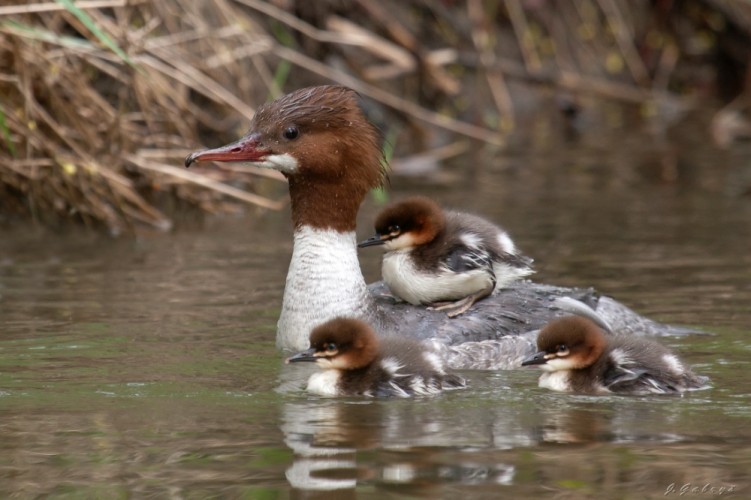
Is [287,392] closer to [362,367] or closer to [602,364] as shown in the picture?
[362,367]

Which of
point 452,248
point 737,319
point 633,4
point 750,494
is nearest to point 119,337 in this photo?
Answer: point 452,248

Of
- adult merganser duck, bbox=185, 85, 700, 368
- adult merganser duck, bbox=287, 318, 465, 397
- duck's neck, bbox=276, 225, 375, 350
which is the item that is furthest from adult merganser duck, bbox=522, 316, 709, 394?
duck's neck, bbox=276, 225, 375, 350

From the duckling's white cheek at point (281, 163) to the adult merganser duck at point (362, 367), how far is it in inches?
40.9

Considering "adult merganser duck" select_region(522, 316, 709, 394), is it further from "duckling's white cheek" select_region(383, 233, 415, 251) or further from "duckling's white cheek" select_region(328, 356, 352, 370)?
"duckling's white cheek" select_region(383, 233, 415, 251)

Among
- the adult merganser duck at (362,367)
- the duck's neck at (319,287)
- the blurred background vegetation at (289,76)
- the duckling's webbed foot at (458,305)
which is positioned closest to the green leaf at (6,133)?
the blurred background vegetation at (289,76)

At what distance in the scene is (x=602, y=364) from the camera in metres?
6.04

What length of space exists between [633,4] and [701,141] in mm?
3551

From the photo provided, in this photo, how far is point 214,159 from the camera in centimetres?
665

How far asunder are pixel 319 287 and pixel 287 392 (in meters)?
0.82

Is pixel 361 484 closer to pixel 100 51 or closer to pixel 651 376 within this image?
pixel 651 376

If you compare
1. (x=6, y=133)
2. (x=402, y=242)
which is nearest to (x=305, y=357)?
(x=402, y=242)

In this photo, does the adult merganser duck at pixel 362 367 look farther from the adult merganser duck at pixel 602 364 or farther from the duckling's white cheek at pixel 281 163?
the duckling's white cheek at pixel 281 163

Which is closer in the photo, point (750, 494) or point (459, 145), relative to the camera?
point (750, 494)

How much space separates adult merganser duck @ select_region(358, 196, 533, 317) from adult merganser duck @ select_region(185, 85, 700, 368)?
0.10m
